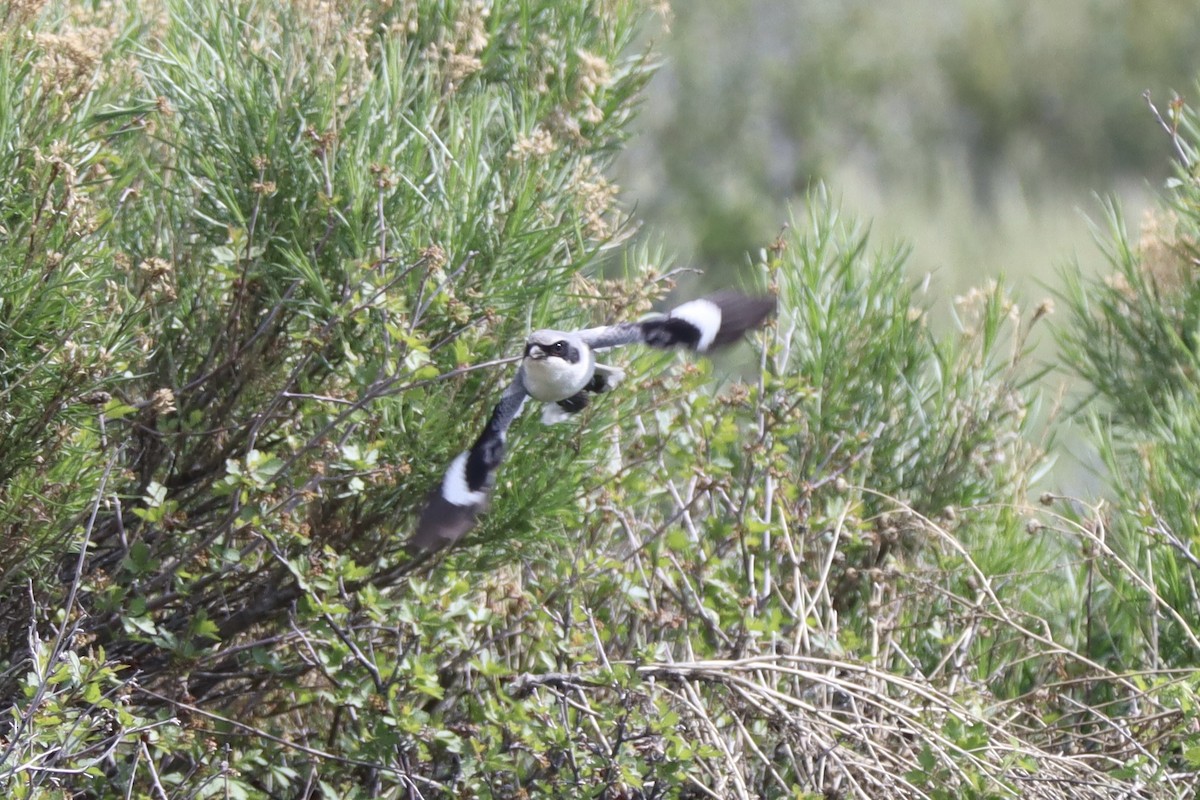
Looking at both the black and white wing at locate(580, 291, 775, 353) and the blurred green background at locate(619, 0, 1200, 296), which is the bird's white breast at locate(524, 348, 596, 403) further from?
the blurred green background at locate(619, 0, 1200, 296)

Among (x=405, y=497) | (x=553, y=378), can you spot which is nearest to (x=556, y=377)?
(x=553, y=378)

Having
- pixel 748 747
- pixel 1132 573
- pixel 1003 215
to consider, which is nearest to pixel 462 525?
pixel 748 747

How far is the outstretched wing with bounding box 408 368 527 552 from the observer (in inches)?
99.2

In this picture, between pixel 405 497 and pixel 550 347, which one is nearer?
pixel 550 347

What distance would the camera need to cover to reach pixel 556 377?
8.64 feet

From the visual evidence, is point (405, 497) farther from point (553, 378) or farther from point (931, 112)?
point (931, 112)

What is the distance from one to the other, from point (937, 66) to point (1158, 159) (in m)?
3.27

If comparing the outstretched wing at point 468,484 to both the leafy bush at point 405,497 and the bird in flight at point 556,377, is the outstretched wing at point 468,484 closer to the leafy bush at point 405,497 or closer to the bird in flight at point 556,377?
Result: the bird in flight at point 556,377

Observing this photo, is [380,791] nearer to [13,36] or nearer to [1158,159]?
[13,36]

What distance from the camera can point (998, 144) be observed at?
58.6ft

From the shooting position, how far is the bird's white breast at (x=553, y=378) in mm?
2613

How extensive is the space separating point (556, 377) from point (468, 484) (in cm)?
26

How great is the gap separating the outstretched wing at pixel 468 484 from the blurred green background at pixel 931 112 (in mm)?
11175

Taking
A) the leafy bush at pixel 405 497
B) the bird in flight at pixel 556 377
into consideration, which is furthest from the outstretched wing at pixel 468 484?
the leafy bush at pixel 405 497
